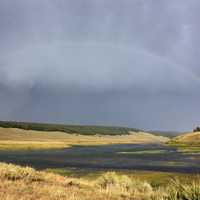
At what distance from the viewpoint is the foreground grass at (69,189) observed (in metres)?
14.8

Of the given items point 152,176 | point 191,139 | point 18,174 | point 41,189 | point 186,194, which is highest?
point 191,139

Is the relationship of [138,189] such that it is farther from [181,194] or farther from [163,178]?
[163,178]

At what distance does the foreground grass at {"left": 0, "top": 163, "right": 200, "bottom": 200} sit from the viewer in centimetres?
1481

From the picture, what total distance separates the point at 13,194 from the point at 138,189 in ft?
26.1

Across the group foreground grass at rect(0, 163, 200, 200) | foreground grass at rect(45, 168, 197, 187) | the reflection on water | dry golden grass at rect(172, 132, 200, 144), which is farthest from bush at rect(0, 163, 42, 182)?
dry golden grass at rect(172, 132, 200, 144)

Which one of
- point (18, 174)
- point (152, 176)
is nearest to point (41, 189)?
point (18, 174)

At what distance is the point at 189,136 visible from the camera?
173750mm

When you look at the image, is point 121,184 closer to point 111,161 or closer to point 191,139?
point 111,161

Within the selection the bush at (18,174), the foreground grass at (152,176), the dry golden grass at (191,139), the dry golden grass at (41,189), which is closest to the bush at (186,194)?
the dry golden grass at (41,189)

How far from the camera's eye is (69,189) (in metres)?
17.9

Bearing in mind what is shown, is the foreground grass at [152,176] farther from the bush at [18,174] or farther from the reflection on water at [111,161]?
the bush at [18,174]

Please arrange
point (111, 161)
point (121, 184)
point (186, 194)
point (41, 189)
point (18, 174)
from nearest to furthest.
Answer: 1. point (186, 194)
2. point (41, 189)
3. point (18, 174)
4. point (121, 184)
5. point (111, 161)

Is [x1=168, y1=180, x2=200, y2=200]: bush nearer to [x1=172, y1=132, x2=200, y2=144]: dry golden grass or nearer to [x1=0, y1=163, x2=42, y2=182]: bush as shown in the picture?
[x1=0, y1=163, x2=42, y2=182]: bush

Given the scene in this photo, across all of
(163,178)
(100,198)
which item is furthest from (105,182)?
(163,178)
